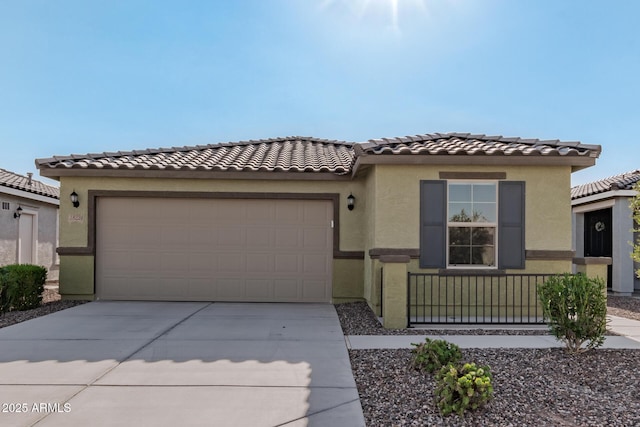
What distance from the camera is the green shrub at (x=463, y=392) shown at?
4.04m

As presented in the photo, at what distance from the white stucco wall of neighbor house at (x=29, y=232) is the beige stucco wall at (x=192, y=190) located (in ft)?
15.3

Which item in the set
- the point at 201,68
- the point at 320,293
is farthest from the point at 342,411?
the point at 201,68

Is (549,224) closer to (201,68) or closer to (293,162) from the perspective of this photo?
(293,162)

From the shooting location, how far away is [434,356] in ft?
17.2

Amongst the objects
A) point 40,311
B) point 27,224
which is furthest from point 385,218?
point 27,224

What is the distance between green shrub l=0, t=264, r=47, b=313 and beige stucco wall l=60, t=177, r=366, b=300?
27.3 inches

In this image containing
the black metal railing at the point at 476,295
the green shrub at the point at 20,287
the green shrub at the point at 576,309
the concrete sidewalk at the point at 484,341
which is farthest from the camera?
the green shrub at the point at 20,287

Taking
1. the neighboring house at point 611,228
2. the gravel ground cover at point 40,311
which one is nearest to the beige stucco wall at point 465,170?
the neighboring house at point 611,228

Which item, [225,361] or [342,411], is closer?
[342,411]

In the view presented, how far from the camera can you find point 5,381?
4.94 metres

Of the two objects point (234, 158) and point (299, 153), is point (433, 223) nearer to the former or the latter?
point (299, 153)

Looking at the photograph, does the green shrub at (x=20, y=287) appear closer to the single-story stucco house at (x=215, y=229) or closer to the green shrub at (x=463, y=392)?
the single-story stucco house at (x=215, y=229)

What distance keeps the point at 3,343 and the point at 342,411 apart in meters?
5.40

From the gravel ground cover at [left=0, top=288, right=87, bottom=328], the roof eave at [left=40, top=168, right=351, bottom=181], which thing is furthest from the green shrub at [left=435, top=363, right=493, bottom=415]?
the gravel ground cover at [left=0, top=288, right=87, bottom=328]
